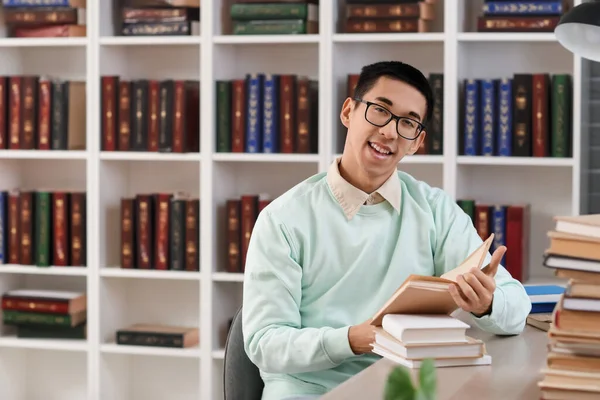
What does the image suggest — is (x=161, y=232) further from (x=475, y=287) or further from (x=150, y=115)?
(x=475, y=287)

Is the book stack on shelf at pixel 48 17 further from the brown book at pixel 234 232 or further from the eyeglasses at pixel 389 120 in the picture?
the eyeglasses at pixel 389 120

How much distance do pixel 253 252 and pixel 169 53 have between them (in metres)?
1.94

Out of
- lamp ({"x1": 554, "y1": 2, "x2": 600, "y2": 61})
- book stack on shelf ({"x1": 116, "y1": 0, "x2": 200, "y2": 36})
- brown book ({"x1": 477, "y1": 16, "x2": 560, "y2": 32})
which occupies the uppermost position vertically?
book stack on shelf ({"x1": 116, "y1": 0, "x2": 200, "y2": 36})

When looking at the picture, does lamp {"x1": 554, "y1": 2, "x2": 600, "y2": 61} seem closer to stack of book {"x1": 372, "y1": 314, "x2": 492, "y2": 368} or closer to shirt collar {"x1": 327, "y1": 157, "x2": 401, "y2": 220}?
shirt collar {"x1": 327, "y1": 157, "x2": 401, "y2": 220}

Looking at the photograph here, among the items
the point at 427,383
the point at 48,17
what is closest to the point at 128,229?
the point at 48,17

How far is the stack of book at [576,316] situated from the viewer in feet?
4.24

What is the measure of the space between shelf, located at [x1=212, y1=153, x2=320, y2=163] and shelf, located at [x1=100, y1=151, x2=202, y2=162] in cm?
9

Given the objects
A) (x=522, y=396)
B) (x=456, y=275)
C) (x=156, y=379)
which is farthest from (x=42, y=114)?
(x=522, y=396)

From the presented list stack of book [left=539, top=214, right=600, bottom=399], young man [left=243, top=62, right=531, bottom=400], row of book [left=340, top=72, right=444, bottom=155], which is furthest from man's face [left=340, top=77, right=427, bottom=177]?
row of book [left=340, top=72, right=444, bottom=155]

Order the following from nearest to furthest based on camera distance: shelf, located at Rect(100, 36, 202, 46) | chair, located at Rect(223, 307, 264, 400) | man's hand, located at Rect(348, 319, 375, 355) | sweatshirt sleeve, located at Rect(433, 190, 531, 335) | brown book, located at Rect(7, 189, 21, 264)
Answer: man's hand, located at Rect(348, 319, 375, 355) < sweatshirt sleeve, located at Rect(433, 190, 531, 335) < chair, located at Rect(223, 307, 264, 400) < shelf, located at Rect(100, 36, 202, 46) < brown book, located at Rect(7, 189, 21, 264)

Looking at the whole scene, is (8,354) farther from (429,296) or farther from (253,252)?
(429,296)

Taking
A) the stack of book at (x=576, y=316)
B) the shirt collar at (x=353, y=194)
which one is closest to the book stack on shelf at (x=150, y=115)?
the shirt collar at (x=353, y=194)

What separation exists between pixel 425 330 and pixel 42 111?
240 centimetres

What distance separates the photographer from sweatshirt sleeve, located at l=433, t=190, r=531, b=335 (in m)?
1.83
